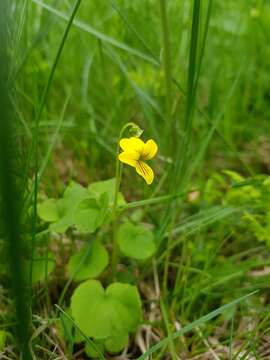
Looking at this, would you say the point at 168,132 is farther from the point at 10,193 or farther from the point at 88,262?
the point at 10,193

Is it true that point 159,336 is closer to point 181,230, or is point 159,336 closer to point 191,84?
point 181,230

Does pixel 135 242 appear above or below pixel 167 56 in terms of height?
below

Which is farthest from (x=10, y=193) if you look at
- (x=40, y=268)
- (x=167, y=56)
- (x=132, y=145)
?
(x=167, y=56)

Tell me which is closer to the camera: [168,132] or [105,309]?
[105,309]

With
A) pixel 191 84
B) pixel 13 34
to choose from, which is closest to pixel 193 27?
pixel 191 84

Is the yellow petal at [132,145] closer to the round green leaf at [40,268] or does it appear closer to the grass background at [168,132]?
the grass background at [168,132]

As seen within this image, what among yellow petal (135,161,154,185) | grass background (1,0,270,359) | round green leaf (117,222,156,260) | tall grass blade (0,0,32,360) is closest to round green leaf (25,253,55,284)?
grass background (1,0,270,359)
